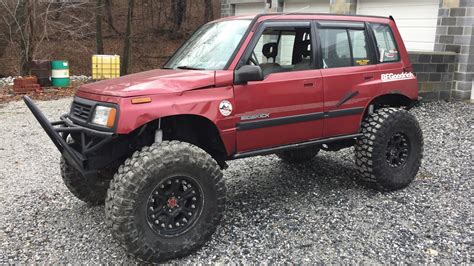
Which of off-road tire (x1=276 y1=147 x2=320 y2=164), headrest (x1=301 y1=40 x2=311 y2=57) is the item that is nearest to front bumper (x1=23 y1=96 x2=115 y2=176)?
headrest (x1=301 y1=40 x2=311 y2=57)

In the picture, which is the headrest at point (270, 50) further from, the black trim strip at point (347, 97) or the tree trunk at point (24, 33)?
the tree trunk at point (24, 33)

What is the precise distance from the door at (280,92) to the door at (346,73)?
0.16 metres

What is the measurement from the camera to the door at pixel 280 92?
161 inches

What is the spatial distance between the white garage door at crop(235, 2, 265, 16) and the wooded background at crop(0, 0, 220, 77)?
5019mm

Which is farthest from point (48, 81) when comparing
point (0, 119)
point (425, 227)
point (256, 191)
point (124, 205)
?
point (425, 227)

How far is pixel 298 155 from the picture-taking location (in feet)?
20.1

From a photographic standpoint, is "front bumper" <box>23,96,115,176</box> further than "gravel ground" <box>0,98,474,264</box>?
No

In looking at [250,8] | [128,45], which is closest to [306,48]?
[250,8]

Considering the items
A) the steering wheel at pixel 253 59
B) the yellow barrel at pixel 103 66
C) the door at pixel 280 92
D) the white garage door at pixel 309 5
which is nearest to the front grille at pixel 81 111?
the door at pixel 280 92

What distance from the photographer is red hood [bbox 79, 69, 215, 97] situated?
3.60 meters

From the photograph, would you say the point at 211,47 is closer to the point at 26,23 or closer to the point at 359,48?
the point at 359,48

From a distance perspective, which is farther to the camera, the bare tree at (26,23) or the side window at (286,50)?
the bare tree at (26,23)

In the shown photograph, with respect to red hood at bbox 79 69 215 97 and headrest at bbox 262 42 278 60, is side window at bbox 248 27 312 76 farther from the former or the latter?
red hood at bbox 79 69 215 97

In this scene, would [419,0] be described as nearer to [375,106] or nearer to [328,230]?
[375,106]
